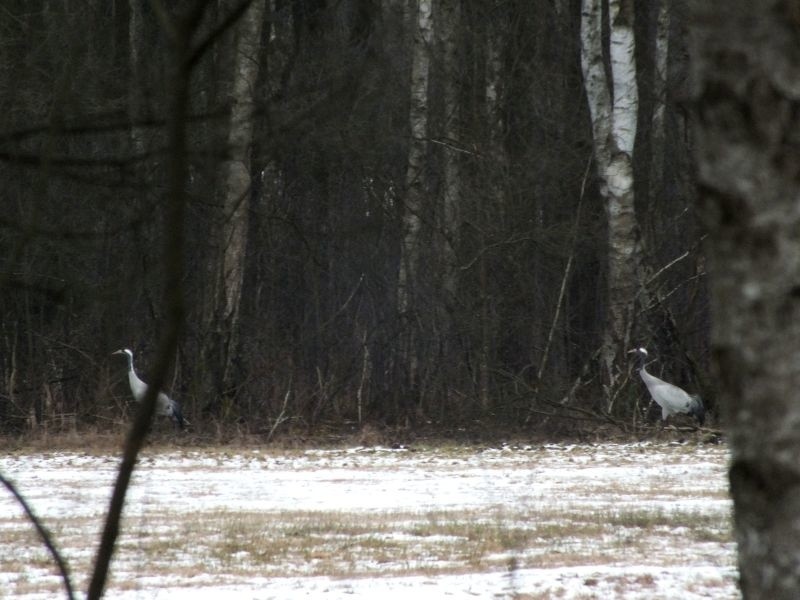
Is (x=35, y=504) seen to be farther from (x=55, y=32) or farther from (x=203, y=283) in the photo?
(x=203, y=283)

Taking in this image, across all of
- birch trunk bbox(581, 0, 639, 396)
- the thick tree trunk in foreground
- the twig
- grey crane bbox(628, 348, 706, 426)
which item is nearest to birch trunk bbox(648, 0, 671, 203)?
birch trunk bbox(581, 0, 639, 396)

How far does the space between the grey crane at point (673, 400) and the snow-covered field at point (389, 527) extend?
2.49 m

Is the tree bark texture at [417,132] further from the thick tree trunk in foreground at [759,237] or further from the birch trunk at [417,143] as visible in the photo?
the thick tree trunk in foreground at [759,237]

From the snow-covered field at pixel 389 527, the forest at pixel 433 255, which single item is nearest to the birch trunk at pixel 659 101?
the forest at pixel 433 255

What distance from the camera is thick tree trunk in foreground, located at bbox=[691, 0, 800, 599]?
2.18 meters

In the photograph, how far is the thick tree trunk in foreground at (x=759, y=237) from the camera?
86.0 inches

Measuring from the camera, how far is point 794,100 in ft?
7.17

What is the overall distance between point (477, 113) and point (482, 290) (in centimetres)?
381

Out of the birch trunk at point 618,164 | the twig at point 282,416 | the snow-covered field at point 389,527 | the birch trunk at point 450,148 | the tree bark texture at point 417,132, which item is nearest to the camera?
the snow-covered field at point 389,527

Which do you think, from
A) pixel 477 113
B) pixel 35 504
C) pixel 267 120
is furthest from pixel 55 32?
pixel 477 113

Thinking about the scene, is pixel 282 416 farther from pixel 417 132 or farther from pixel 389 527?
pixel 389 527

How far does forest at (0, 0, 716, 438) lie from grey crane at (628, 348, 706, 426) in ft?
1.53

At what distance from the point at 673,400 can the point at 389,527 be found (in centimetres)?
923

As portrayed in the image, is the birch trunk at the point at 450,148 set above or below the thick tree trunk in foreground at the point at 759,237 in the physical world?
above
